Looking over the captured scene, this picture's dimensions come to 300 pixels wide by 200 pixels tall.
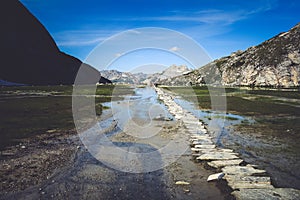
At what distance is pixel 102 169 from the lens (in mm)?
10562

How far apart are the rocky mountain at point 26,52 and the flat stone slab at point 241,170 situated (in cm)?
13640

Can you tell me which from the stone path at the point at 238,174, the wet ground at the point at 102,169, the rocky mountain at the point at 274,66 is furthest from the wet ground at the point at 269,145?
the rocky mountain at the point at 274,66

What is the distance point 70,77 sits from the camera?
607 feet

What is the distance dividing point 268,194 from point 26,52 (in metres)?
164

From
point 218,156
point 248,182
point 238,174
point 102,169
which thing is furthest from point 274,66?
point 102,169

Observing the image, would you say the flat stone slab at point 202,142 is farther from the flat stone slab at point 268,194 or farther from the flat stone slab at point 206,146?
the flat stone slab at point 268,194

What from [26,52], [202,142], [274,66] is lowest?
[202,142]

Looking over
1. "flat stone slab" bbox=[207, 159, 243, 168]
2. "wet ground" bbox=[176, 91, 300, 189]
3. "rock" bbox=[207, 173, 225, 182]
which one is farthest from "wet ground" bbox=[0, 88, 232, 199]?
"wet ground" bbox=[176, 91, 300, 189]

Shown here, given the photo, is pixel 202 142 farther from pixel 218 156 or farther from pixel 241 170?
pixel 241 170

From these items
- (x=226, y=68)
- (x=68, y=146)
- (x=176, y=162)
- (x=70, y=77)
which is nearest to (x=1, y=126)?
(x=68, y=146)

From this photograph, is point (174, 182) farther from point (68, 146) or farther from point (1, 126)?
point (1, 126)

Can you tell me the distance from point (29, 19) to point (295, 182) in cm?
19605

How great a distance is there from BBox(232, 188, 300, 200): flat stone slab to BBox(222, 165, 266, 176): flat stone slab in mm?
1425

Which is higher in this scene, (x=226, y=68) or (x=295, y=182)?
(x=226, y=68)
